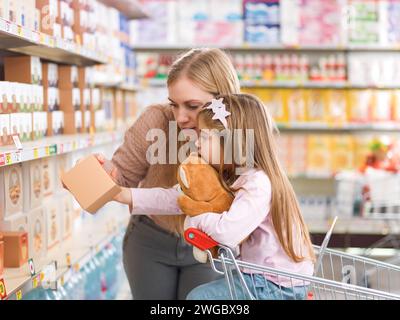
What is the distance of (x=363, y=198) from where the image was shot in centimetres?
642

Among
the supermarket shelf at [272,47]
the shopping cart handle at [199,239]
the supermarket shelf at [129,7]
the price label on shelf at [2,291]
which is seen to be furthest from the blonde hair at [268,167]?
the supermarket shelf at [272,47]

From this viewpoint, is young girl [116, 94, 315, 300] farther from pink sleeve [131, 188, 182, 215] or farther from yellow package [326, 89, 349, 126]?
yellow package [326, 89, 349, 126]

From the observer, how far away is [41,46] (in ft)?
10.3

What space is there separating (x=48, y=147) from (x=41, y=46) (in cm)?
48

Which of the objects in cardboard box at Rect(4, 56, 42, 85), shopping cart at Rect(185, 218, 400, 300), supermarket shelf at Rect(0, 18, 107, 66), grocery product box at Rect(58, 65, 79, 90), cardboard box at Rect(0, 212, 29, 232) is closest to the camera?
shopping cart at Rect(185, 218, 400, 300)

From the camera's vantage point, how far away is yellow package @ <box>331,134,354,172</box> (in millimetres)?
7184

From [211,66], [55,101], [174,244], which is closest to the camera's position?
[211,66]

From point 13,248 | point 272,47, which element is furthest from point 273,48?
point 13,248

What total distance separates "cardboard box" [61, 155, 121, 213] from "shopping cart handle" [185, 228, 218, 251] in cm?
33

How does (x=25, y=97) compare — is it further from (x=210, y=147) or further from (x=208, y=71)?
(x=210, y=147)

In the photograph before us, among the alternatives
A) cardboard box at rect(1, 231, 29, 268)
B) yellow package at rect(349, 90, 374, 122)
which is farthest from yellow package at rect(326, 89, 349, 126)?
cardboard box at rect(1, 231, 29, 268)

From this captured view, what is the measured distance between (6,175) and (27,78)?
48 centimetres

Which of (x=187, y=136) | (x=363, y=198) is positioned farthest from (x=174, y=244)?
(x=363, y=198)
